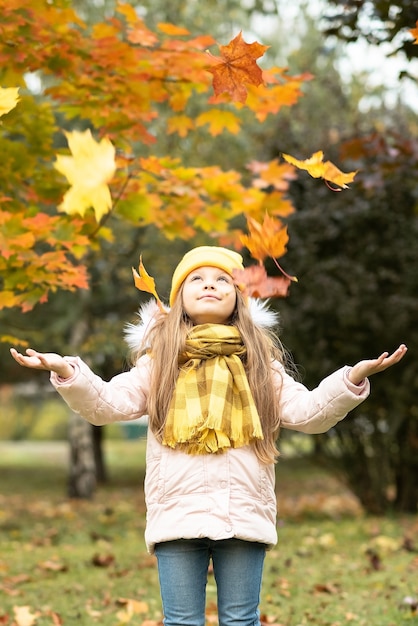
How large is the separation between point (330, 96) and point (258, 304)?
936 cm

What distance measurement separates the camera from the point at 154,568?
17.2 feet

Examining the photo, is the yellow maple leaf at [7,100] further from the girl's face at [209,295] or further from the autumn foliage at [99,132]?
the girl's face at [209,295]

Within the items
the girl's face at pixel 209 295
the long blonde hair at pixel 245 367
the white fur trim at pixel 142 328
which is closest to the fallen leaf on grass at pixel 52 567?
the white fur trim at pixel 142 328

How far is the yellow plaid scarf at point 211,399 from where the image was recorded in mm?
2426

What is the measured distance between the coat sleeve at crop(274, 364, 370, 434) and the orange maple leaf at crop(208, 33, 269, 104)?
117 cm

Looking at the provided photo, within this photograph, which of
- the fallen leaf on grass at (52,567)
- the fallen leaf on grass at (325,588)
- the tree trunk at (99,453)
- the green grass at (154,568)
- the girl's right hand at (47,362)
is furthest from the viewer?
the tree trunk at (99,453)

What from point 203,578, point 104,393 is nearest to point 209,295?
point 104,393

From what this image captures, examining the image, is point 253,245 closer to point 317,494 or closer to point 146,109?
point 146,109

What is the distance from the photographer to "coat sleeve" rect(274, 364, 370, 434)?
2.41 meters

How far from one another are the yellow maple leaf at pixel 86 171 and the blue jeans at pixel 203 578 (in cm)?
112

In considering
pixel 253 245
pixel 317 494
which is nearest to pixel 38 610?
pixel 253 245

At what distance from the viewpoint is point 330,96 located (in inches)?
453

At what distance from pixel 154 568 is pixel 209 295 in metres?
3.17

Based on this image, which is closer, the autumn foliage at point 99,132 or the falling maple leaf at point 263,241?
the falling maple leaf at point 263,241
